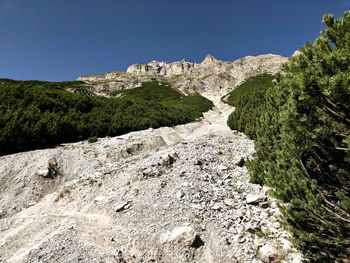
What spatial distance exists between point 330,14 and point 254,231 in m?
7.32

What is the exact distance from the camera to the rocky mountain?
5820 mm

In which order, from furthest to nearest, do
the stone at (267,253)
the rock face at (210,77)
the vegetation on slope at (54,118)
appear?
the rock face at (210,77)
the vegetation on slope at (54,118)
the stone at (267,253)

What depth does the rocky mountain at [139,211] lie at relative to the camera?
5820 millimetres

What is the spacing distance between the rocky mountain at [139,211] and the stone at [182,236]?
32mm

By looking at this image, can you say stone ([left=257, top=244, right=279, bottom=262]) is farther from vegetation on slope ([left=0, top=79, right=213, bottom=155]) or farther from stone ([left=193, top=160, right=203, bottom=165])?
vegetation on slope ([left=0, top=79, right=213, bottom=155])

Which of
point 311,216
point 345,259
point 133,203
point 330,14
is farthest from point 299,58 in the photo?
point 133,203

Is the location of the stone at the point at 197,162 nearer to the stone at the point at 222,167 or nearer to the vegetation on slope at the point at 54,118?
the stone at the point at 222,167

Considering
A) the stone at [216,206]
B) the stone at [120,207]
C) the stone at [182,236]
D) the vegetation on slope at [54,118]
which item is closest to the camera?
the stone at [182,236]

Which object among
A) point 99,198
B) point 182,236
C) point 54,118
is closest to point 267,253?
point 182,236

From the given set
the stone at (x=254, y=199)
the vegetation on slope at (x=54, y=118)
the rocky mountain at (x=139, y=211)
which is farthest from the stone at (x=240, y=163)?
the vegetation on slope at (x=54, y=118)

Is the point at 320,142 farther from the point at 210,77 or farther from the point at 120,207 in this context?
the point at 210,77

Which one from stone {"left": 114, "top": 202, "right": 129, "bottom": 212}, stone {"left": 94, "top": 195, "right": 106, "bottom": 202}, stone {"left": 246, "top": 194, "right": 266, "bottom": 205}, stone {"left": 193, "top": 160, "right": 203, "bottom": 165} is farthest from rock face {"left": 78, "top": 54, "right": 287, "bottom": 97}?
stone {"left": 246, "top": 194, "right": 266, "bottom": 205}

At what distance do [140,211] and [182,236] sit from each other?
2.56 metres

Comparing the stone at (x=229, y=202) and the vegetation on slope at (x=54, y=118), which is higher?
the vegetation on slope at (x=54, y=118)
